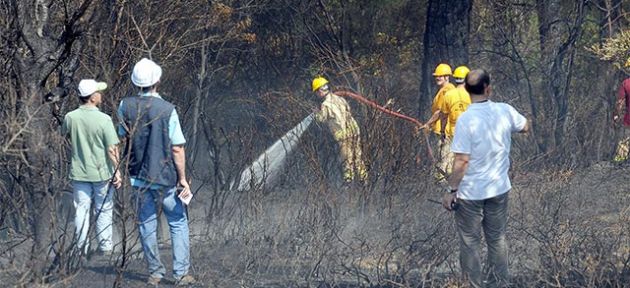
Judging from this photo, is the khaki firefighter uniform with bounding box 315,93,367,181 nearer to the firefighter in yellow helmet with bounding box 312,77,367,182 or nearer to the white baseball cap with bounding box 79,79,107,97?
the firefighter in yellow helmet with bounding box 312,77,367,182

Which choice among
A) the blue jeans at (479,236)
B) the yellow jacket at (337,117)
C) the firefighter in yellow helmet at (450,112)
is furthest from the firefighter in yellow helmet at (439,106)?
the blue jeans at (479,236)

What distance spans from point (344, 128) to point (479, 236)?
447 centimetres

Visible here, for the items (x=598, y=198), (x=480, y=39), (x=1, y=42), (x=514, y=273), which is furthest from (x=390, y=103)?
(x=480, y=39)

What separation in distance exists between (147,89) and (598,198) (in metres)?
5.44

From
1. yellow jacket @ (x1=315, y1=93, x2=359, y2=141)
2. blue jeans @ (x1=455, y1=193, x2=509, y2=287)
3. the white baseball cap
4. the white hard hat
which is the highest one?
the white hard hat

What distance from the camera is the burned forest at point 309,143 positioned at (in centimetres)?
684

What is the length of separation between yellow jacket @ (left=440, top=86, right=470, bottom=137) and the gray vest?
4.60 meters

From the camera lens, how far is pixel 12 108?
259 inches

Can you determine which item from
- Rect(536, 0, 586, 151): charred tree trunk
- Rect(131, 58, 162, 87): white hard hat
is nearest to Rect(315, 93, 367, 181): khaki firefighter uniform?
Rect(536, 0, 586, 151): charred tree trunk

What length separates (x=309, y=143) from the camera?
33.8 ft

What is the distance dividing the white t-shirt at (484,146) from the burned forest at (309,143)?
0.53 metres

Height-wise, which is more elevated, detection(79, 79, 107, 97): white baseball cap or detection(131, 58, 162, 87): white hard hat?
detection(131, 58, 162, 87): white hard hat

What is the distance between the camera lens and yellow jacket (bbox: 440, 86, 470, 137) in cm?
1138

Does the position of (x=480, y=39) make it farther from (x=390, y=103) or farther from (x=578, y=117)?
(x=390, y=103)
